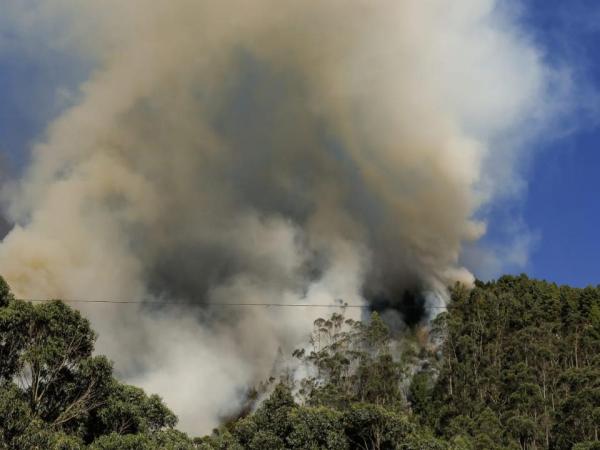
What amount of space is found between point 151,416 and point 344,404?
43860mm

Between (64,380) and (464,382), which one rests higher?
(464,382)

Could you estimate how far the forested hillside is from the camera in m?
35.2

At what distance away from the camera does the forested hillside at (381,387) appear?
116ft

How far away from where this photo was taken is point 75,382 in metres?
37.3

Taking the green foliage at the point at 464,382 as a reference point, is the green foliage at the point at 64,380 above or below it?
below

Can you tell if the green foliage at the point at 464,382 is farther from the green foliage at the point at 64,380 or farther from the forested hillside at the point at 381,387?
the green foliage at the point at 64,380

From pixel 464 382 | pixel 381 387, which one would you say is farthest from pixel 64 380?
pixel 464 382

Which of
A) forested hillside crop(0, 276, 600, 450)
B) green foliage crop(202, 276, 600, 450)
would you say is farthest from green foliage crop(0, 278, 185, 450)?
green foliage crop(202, 276, 600, 450)

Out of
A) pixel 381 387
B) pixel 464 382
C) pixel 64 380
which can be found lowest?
pixel 64 380

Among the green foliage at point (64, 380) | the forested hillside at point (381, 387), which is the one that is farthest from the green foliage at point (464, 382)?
the green foliage at point (64, 380)

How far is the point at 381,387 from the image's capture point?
88062 mm

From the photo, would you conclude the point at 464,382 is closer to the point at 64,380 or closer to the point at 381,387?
the point at 381,387

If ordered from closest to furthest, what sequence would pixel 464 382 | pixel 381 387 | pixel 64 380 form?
pixel 64 380 < pixel 464 382 < pixel 381 387

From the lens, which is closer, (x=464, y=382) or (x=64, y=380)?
(x=64, y=380)
